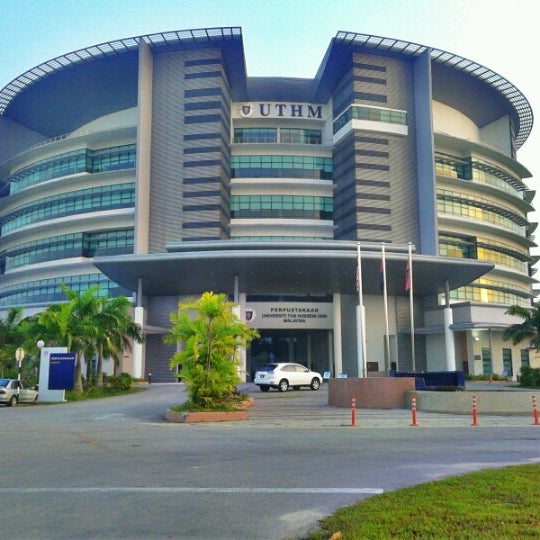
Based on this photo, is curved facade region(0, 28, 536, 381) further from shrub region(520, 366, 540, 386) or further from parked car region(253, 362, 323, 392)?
parked car region(253, 362, 323, 392)

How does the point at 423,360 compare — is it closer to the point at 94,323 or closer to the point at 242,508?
the point at 94,323

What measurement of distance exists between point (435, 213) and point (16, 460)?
54338 millimetres

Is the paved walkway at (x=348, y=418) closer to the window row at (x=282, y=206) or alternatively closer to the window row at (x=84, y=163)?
the window row at (x=282, y=206)

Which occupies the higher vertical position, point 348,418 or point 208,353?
point 208,353

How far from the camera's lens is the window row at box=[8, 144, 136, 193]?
63344mm

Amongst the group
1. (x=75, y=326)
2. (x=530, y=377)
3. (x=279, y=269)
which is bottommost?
(x=530, y=377)

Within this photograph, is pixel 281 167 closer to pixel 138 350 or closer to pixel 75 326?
pixel 138 350

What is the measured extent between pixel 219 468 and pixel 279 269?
1439 inches

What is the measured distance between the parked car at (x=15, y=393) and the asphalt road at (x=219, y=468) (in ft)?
26.7

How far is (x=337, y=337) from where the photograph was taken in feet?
172

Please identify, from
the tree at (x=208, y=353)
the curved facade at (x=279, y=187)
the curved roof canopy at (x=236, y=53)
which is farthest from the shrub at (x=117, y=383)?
the curved roof canopy at (x=236, y=53)

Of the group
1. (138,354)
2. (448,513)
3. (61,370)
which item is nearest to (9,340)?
(138,354)

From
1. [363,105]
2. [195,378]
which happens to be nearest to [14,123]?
[363,105]

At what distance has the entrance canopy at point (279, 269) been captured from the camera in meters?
43.2
